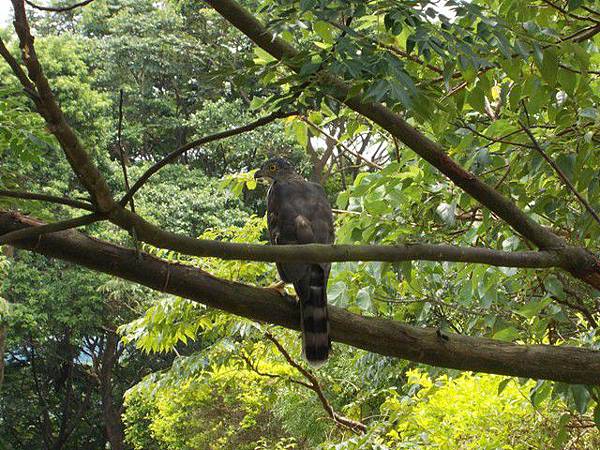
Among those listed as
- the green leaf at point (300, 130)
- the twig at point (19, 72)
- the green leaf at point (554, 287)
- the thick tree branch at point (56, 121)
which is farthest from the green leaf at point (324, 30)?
the green leaf at point (554, 287)

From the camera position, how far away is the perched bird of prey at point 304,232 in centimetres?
262

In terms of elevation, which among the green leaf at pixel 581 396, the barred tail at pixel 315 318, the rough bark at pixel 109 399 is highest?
the rough bark at pixel 109 399

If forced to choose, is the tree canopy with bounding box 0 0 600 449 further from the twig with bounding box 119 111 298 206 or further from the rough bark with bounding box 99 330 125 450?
the rough bark with bounding box 99 330 125 450

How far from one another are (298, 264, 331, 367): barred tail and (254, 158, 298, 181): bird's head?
107cm

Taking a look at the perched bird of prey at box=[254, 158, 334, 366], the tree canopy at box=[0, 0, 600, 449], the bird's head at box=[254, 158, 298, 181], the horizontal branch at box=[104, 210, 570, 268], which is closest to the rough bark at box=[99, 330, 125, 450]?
the tree canopy at box=[0, 0, 600, 449]

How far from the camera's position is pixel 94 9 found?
1841 centimetres

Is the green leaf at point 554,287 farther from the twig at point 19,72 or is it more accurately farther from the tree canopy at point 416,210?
the twig at point 19,72

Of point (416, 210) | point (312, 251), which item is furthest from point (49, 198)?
point (416, 210)

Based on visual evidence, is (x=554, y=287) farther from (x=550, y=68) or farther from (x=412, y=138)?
(x=550, y=68)

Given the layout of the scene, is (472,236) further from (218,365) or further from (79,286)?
(79,286)

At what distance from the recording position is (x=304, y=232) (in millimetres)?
3359

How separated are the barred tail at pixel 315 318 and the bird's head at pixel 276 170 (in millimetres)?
1066

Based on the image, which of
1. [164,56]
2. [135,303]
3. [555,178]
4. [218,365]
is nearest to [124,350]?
[135,303]

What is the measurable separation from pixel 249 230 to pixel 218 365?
3.32 feet
